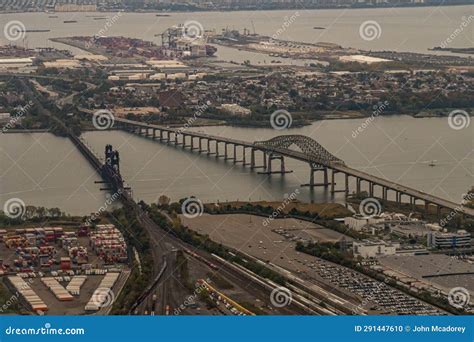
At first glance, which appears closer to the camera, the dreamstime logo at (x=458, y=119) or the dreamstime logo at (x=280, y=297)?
the dreamstime logo at (x=280, y=297)

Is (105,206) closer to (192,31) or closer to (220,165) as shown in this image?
(220,165)

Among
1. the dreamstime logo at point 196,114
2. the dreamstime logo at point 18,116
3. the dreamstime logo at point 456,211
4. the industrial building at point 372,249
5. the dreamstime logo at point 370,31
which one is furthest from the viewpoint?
the dreamstime logo at point 370,31

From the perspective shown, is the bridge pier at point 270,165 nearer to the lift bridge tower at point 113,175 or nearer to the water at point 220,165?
the water at point 220,165

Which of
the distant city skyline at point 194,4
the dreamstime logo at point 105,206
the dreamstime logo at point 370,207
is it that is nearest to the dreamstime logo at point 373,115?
the dreamstime logo at point 370,207

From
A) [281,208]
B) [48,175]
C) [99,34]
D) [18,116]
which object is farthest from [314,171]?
[99,34]

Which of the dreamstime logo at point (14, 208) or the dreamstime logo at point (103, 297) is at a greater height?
the dreamstime logo at point (103, 297)

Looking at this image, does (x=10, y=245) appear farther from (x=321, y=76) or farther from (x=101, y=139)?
(x=321, y=76)
